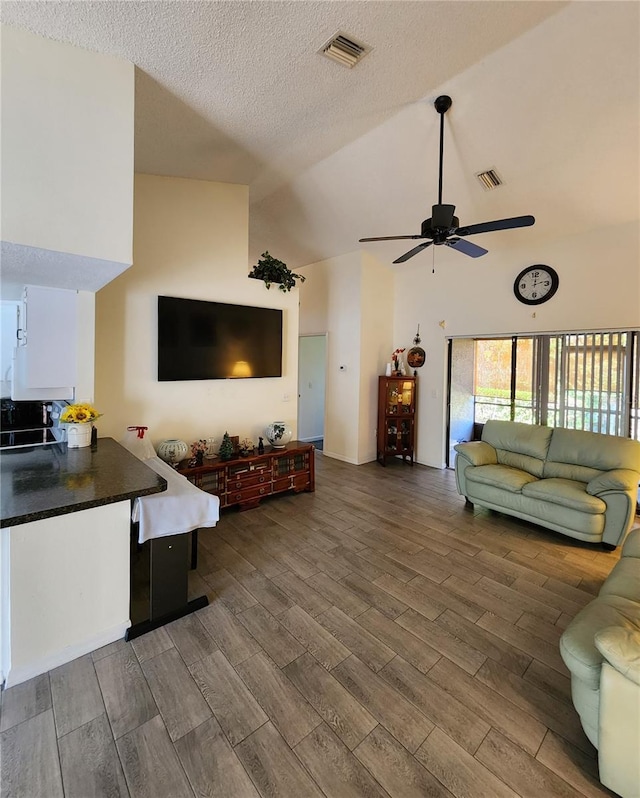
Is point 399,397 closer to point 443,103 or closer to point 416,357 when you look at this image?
point 416,357

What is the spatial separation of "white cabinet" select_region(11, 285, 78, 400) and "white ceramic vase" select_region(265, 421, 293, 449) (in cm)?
201

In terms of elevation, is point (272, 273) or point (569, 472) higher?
point (272, 273)

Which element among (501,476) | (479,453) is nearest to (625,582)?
(501,476)

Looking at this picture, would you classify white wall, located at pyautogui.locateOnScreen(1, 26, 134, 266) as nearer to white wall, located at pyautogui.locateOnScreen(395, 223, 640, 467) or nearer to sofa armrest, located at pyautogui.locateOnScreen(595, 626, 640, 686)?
sofa armrest, located at pyautogui.locateOnScreen(595, 626, 640, 686)

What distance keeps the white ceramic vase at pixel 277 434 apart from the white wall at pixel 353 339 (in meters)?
1.69

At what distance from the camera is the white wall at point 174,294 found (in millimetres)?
3328

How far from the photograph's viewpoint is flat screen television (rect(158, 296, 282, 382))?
356 cm

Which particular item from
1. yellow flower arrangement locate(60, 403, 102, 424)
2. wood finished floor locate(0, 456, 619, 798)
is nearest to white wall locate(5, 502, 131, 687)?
wood finished floor locate(0, 456, 619, 798)

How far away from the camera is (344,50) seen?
2168 mm

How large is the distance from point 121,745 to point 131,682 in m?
0.31

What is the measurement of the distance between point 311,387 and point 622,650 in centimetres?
625

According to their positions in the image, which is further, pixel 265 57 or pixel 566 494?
pixel 566 494

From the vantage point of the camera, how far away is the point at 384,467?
5547 millimetres

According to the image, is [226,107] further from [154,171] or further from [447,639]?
[447,639]
